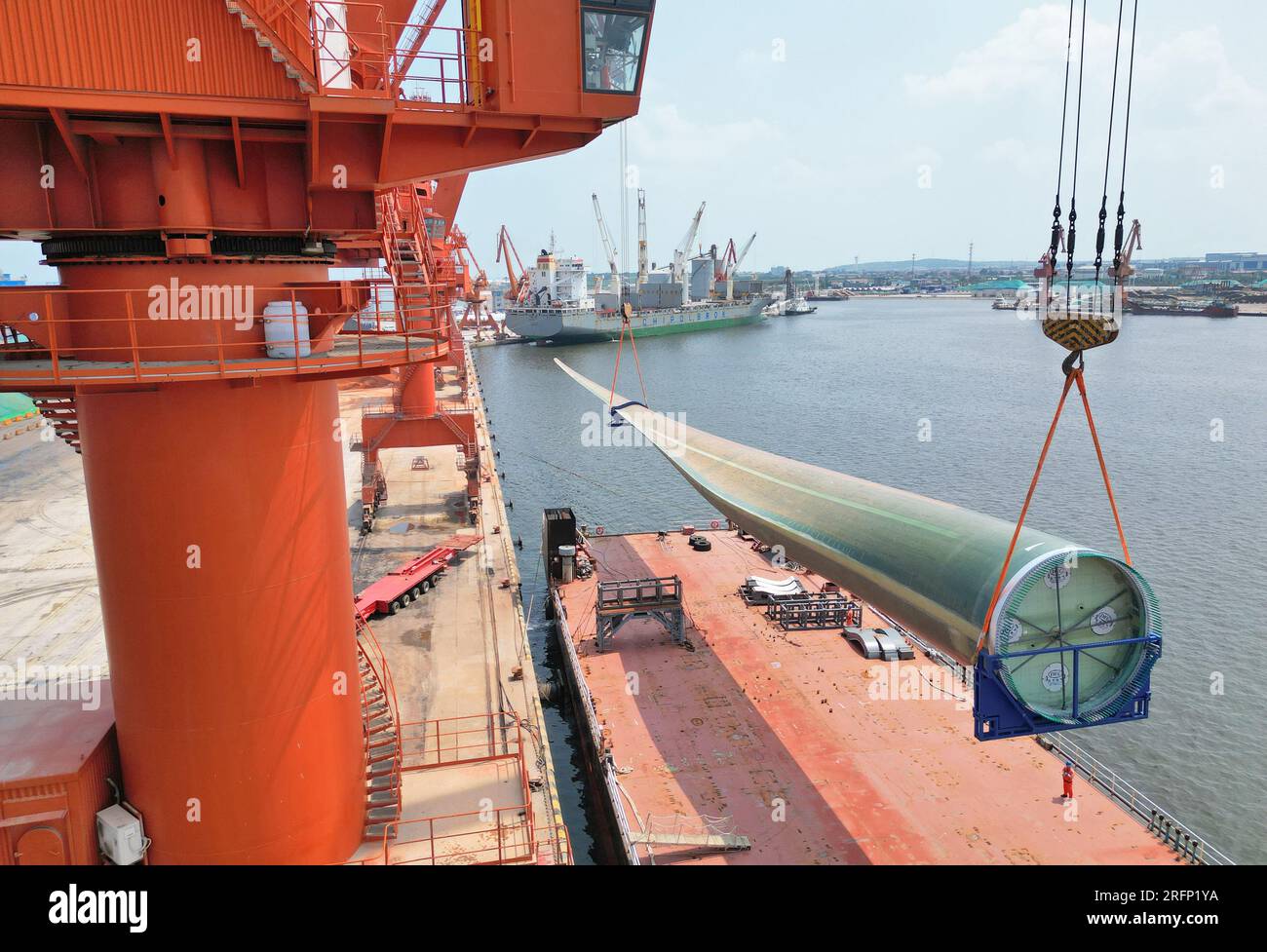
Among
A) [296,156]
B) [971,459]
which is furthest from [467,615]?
[971,459]

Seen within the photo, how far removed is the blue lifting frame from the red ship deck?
5115mm

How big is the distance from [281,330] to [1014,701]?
9800mm

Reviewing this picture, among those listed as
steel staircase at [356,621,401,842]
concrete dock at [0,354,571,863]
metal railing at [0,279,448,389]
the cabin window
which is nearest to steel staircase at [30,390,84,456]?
metal railing at [0,279,448,389]

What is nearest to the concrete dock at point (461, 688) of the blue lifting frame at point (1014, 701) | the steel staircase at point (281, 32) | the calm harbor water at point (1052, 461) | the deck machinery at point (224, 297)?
the deck machinery at point (224, 297)

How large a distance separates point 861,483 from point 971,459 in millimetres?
36950

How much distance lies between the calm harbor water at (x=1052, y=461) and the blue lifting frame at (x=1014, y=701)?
12916 mm

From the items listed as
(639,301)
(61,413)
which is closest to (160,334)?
(61,413)

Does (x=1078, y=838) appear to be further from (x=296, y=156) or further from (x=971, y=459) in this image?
(x=971, y=459)

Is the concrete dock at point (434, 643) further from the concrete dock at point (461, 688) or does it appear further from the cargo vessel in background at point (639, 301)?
the cargo vessel in background at point (639, 301)

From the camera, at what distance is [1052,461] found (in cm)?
4972

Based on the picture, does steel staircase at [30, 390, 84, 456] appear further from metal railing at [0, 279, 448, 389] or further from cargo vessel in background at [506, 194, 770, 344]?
cargo vessel in background at [506, 194, 770, 344]

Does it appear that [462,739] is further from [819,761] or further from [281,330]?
[281,330]

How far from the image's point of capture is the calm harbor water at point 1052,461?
2369 cm

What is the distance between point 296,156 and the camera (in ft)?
26.9
